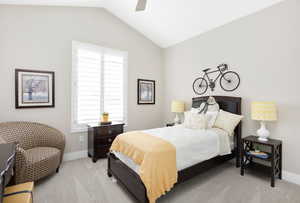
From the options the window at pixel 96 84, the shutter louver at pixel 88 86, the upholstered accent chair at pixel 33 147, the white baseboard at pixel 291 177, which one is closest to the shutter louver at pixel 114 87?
the window at pixel 96 84

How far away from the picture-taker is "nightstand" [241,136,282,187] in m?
2.41

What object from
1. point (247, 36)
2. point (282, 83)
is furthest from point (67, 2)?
point (282, 83)

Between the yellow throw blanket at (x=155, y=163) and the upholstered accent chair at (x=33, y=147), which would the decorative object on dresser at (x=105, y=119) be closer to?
the upholstered accent chair at (x=33, y=147)

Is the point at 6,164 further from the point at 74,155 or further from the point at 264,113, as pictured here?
the point at 264,113

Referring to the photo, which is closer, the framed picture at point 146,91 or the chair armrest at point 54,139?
the chair armrest at point 54,139

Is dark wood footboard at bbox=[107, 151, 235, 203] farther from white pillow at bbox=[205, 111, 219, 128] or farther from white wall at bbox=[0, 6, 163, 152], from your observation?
white wall at bbox=[0, 6, 163, 152]

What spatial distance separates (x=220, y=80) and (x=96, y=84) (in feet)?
9.47

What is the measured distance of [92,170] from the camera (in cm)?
291

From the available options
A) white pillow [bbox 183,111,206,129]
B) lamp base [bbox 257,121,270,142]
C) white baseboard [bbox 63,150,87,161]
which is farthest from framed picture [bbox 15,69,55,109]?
lamp base [bbox 257,121,270,142]

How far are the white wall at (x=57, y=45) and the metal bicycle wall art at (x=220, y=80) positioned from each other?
1.65m

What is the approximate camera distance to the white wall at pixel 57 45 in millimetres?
2787

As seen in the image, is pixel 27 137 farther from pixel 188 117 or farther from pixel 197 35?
pixel 197 35

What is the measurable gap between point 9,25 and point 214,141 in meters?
4.15

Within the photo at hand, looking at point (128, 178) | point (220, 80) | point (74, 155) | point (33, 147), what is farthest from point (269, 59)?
point (33, 147)
